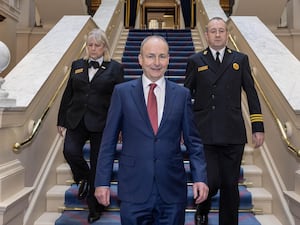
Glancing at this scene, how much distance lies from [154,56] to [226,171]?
117 centimetres

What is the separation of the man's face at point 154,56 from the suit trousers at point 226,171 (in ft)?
3.15

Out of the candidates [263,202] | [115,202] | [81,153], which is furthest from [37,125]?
[263,202]

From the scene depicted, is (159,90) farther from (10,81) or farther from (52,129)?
Answer: (52,129)

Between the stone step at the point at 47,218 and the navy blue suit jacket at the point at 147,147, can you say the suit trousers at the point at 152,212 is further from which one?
the stone step at the point at 47,218

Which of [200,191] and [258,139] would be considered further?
[258,139]

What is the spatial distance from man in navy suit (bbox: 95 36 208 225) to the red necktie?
0.02 metres

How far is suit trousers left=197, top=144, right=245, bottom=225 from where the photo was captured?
2.58 metres

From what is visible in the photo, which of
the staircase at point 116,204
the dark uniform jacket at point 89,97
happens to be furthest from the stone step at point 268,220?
the dark uniform jacket at point 89,97

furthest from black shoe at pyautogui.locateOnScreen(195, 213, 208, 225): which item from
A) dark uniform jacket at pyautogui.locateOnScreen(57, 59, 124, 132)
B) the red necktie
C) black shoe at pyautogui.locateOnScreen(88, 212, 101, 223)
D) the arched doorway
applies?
the arched doorway

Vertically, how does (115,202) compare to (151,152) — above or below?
below

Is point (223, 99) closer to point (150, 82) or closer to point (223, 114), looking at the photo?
point (223, 114)

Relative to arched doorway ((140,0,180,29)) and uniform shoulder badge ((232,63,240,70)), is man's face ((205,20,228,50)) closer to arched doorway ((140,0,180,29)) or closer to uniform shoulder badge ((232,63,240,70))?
uniform shoulder badge ((232,63,240,70))

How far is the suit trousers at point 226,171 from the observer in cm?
258

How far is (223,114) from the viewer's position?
2.60 meters
